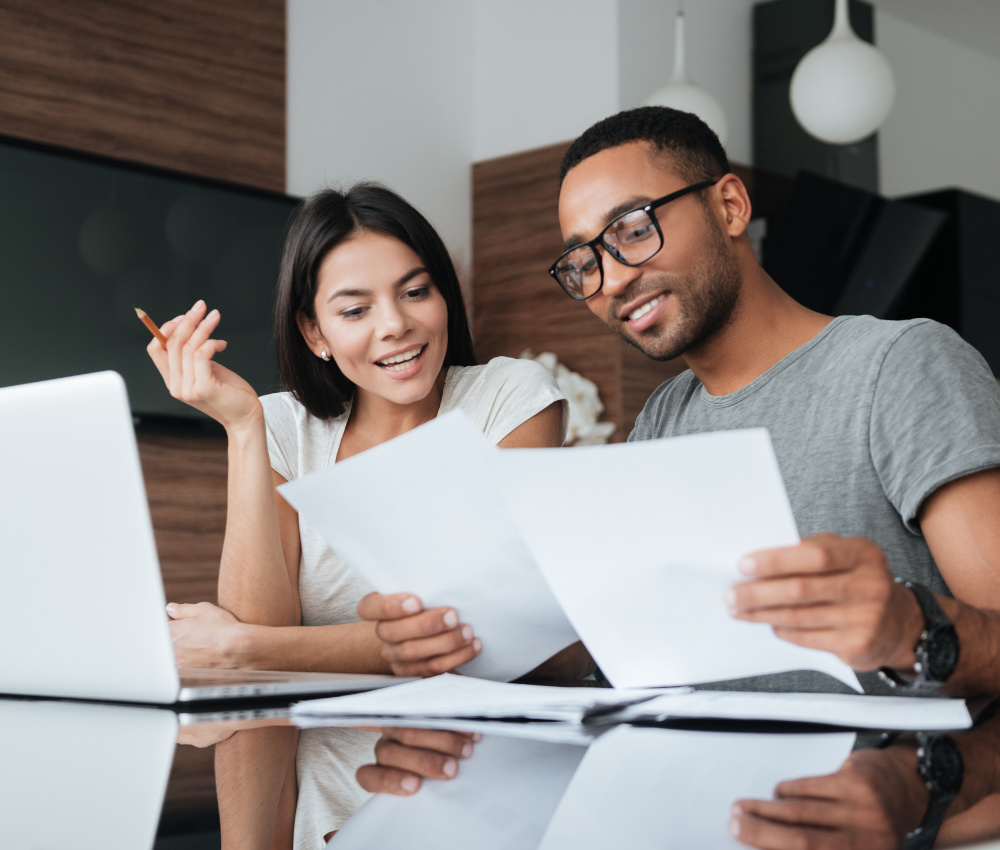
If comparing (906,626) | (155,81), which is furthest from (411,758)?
(155,81)

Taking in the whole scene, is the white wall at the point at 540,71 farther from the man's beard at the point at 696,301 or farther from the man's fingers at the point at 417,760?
the man's fingers at the point at 417,760

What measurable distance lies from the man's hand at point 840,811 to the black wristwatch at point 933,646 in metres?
0.20

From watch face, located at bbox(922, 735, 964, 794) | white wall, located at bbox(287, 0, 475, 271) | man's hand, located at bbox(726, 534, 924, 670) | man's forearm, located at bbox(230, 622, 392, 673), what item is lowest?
man's forearm, located at bbox(230, 622, 392, 673)

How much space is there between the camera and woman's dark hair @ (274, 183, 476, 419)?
1.50 metres

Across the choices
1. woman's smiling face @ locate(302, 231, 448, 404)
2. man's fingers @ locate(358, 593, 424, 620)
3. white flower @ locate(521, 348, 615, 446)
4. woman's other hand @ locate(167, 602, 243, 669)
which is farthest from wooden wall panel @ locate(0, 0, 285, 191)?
man's fingers @ locate(358, 593, 424, 620)

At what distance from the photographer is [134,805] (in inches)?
20.2

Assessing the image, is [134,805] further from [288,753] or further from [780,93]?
[780,93]

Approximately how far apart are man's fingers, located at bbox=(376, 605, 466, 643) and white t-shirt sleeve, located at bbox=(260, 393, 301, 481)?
2.02 feet

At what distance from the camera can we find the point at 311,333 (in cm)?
157

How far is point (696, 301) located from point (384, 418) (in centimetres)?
61

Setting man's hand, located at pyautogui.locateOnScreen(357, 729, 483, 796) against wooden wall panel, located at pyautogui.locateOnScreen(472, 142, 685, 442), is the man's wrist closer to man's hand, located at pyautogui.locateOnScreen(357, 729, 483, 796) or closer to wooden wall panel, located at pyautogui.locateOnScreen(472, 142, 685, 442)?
man's hand, located at pyautogui.locateOnScreen(357, 729, 483, 796)

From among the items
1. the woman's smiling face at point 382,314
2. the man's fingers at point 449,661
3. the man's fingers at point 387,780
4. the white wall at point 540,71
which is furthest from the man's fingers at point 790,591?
the white wall at point 540,71

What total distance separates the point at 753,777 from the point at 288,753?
0.30m

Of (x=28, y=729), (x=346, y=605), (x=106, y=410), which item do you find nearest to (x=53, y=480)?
(x=106, y=410)
